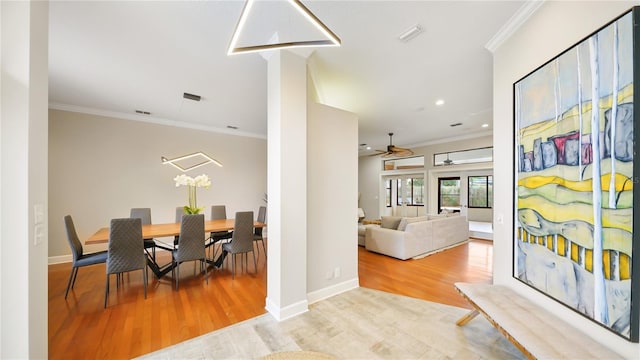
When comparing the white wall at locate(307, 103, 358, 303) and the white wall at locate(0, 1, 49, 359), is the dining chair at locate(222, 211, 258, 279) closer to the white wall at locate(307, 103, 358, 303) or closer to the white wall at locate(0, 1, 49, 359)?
the white wall at locate(307, 103, 358, 303)

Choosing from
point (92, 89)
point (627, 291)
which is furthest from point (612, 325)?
point (92, 89)

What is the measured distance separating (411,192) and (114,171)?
9047mm

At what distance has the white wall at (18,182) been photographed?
98 centimetres

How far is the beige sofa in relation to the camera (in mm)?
4285

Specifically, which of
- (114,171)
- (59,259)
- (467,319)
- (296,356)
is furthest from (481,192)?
(59,259)

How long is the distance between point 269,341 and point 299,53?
2883 millimetres

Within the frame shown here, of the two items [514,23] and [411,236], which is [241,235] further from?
[514,23]

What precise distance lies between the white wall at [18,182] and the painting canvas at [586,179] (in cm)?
299

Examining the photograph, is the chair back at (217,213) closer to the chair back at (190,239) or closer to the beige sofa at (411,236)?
the chair back at (190,239)

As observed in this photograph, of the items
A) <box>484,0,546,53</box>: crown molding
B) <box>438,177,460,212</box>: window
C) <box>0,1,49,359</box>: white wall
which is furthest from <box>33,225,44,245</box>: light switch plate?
<box>438,177,460,212</box>: window

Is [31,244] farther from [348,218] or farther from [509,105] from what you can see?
[509,105]

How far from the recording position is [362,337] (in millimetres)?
1977

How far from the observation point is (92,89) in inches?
135

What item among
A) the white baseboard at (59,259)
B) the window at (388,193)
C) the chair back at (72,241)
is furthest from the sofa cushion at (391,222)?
the white baseboard at (59,259)
